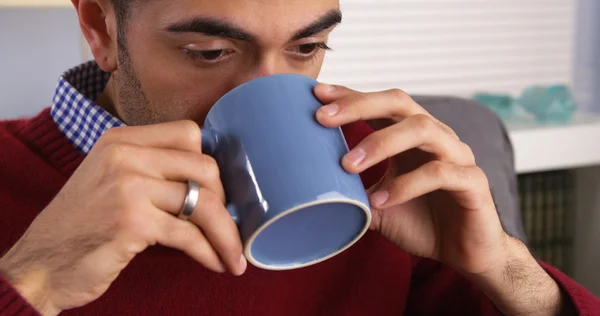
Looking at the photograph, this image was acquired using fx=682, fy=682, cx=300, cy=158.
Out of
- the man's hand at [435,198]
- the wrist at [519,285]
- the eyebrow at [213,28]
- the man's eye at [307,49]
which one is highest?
the eyebrow at [213,28]

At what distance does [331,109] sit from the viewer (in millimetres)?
733

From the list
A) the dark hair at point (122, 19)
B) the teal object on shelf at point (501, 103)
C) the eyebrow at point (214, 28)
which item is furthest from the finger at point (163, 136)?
the teal object on shelf at point (501, 103)

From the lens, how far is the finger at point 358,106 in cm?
73

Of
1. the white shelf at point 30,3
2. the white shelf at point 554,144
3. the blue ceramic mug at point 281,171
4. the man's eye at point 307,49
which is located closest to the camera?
the blue ceramic mug at point 281,171

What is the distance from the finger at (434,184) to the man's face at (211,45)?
255 millimetres

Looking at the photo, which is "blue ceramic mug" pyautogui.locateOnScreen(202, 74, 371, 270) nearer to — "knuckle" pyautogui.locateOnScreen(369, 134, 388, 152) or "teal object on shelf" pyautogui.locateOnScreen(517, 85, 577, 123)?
"knuckle" pyautogui.locateOnScreen(369, 134, 388, 152)

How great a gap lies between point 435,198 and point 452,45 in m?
1.62

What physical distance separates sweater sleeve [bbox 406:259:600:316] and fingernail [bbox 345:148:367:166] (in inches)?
20.9

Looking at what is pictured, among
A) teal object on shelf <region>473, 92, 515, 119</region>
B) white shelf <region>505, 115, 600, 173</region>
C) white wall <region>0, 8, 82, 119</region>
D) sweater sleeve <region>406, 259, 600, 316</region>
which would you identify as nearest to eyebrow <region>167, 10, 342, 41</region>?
sweater sleeve <region>406, 259, 600, 316</region>

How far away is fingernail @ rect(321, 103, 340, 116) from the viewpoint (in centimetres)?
73

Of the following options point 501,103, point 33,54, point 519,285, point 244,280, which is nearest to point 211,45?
point 244,280

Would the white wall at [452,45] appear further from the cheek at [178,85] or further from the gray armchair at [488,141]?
the cheek at [178,85]

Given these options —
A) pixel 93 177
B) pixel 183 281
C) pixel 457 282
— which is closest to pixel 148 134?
pixel 93 177

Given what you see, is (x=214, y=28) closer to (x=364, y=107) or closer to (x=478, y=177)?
(x=364, y=107)
